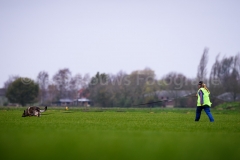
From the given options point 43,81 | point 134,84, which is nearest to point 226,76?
point 134,84

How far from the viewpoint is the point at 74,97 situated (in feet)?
404

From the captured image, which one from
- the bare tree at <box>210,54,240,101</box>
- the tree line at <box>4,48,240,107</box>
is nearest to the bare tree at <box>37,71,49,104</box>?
the tree line at <box>4,48,240,107</box>

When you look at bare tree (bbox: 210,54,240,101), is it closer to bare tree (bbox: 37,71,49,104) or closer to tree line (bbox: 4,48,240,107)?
tree line (bbox: 4,48,240,107)

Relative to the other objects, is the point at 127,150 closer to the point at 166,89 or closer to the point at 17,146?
the point at 17,146

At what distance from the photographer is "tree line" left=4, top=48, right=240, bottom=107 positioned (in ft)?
248

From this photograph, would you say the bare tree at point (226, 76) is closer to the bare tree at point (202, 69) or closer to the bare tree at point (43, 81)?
the bare tree at point (202, 69)

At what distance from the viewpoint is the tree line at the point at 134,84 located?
75562 millimetres

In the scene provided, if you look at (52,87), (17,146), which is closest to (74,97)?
(52,87)

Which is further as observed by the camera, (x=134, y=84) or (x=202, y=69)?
(x=134, y=84)

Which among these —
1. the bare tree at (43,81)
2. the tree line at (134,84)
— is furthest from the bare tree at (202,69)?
the bare tree at (43,81)

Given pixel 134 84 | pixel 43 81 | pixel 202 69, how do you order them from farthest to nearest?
pixel 43 81 < pixel 134 84 < pixel 202 69

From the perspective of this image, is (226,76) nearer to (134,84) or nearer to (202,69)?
(202,69)

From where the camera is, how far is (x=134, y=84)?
98.0m

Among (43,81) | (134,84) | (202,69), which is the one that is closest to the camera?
(202,69)
